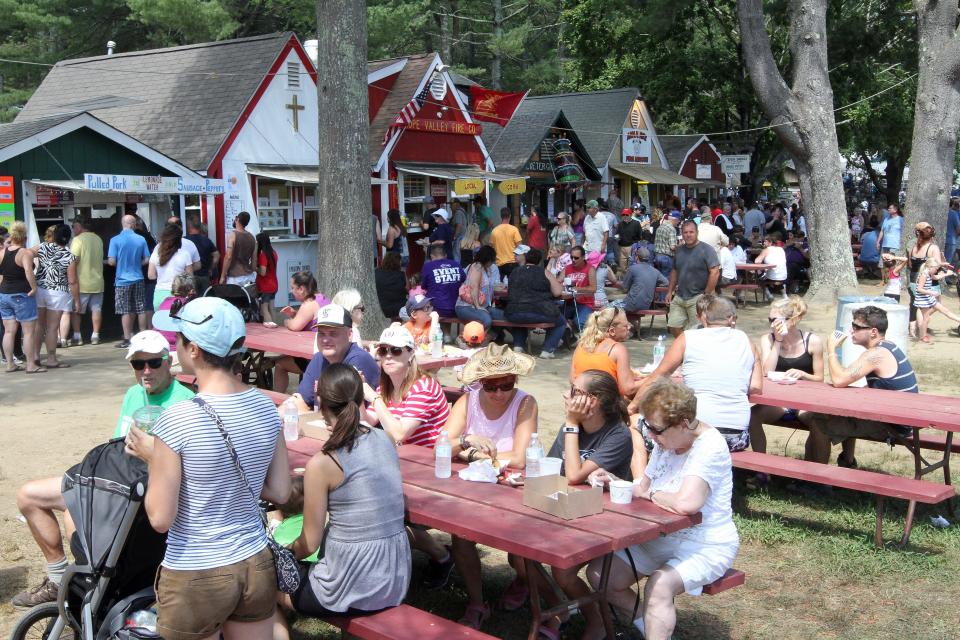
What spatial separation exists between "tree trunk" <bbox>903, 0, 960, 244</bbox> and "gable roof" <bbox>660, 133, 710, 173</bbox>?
15.4 metres

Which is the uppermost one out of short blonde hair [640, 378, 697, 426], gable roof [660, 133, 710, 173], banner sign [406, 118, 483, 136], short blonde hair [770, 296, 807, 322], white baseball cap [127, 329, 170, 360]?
gable roof [660, 133, 710, 173]

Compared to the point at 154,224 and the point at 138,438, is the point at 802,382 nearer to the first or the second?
the point at 138,438

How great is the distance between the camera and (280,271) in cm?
1634

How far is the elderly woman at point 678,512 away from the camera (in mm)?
3945

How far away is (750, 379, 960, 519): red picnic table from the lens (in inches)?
221

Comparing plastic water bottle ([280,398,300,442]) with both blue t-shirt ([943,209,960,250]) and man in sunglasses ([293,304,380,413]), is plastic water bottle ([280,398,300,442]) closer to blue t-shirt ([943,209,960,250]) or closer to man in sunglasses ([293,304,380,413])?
man in sunglasses ([293,304,380,413])

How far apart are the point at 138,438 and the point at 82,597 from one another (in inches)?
32.1

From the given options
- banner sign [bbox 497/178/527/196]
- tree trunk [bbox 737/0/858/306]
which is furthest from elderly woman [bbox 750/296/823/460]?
banner sign [bbox 497/178/527/196]

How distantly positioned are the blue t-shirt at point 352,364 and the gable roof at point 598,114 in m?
23.3

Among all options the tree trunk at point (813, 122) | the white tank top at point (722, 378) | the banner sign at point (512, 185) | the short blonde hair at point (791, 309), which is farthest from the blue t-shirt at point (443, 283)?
the banner sign at point (512, 185)

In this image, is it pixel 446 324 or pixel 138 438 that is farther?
pixel 446 324

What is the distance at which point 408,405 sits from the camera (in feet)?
17.2

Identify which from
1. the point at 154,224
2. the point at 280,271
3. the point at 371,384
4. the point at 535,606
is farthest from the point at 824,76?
the point at 535,606

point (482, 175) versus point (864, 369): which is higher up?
point (482, 175)
